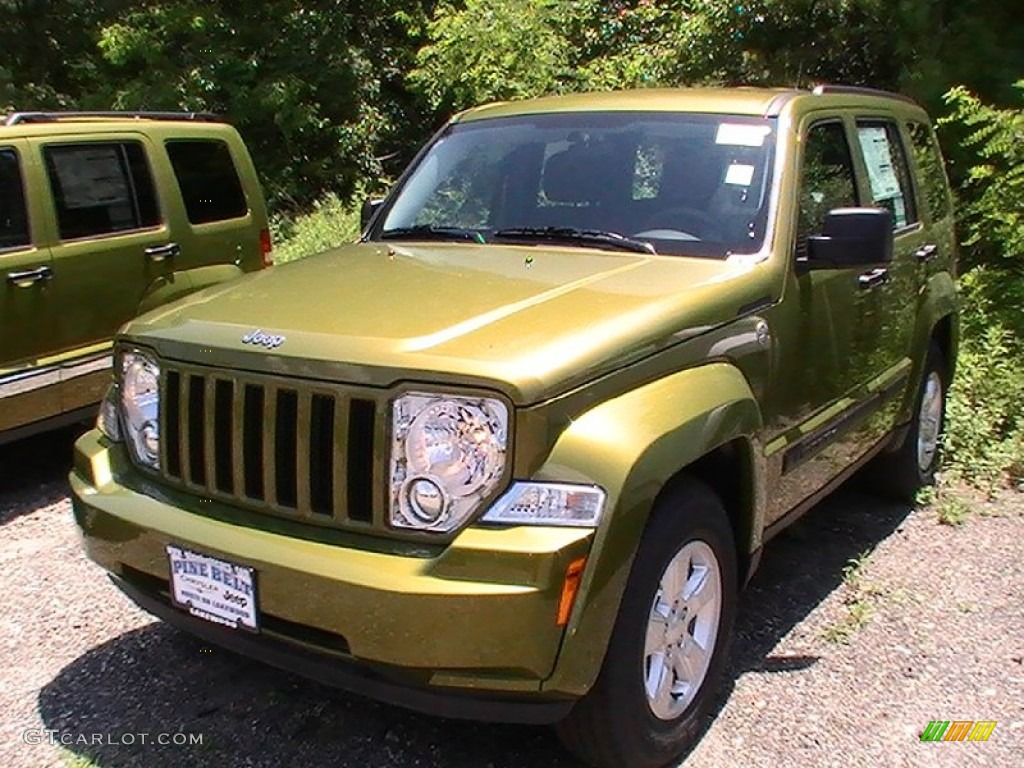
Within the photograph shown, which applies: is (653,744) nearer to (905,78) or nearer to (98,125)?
(98,125)

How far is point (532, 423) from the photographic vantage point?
2.54 meters

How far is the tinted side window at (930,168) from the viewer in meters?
5.11

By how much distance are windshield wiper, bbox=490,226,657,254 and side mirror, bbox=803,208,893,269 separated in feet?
A: 1.93

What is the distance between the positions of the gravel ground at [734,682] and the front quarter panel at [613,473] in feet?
Answer: 2.36

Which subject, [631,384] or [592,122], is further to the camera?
[592,122]

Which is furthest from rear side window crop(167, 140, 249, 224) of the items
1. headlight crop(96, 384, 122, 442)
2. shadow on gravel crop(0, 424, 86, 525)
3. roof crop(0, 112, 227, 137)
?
headlight crop(96, 384, 122, 442)

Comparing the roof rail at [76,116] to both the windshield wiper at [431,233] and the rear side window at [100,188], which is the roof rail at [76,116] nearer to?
the rear side window at [100,188]

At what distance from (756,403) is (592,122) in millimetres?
1413

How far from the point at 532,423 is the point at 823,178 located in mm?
2067

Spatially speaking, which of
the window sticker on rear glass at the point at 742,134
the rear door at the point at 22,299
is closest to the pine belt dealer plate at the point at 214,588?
the window sticker on rear glass at the point at 742,134

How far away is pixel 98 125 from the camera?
586cm

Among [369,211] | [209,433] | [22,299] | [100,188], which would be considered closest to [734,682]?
[209,433]

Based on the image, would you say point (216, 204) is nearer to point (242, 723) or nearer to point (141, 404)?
point (141, 404)

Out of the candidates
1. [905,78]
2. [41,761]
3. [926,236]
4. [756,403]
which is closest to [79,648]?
[41,761]
